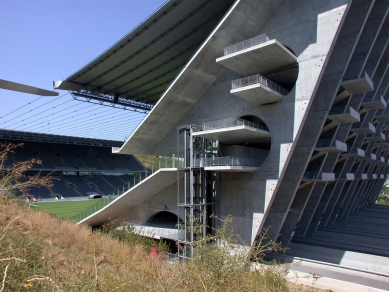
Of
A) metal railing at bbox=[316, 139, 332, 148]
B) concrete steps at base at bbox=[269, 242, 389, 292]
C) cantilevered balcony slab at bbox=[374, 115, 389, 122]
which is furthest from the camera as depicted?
cantilevered balcony slab at bbox=[374, 115, 389, 122]

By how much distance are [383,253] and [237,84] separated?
16.5 m

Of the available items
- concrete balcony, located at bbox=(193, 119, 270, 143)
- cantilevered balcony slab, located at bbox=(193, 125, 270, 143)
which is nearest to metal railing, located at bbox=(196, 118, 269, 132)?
concrete balcony, located at bbox=(193, 119, 270, 143)

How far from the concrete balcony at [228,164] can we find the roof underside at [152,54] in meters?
11.7

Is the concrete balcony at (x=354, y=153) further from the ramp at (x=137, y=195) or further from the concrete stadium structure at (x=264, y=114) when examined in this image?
the ramp at (x=137, y=195)

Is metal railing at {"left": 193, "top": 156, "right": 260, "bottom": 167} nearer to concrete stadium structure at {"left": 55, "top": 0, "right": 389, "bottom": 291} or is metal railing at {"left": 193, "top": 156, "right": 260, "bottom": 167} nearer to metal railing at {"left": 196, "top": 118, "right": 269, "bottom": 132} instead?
concrete stadium structure at {"left": 55, "top": 0, "right": 389, "bottom": 291}

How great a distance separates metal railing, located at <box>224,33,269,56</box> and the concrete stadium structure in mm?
55

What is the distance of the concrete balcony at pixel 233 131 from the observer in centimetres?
1570

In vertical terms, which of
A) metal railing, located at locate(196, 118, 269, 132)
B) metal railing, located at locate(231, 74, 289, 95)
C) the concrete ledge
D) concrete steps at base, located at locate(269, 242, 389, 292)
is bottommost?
concrete steps at base, located at locate(269, 242, 389, 292)

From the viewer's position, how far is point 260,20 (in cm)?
1733

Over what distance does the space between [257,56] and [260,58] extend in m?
0.30

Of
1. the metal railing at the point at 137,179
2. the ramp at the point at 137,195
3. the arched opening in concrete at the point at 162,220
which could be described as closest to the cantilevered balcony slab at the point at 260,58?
the metal railing at the point at 137,179

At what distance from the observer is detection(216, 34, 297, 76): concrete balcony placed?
14891 millimetres

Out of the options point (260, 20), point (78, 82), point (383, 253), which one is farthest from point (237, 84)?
point (78, 82)

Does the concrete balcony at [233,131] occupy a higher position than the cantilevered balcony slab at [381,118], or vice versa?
the cantilevered balcony slab at [381,118]
